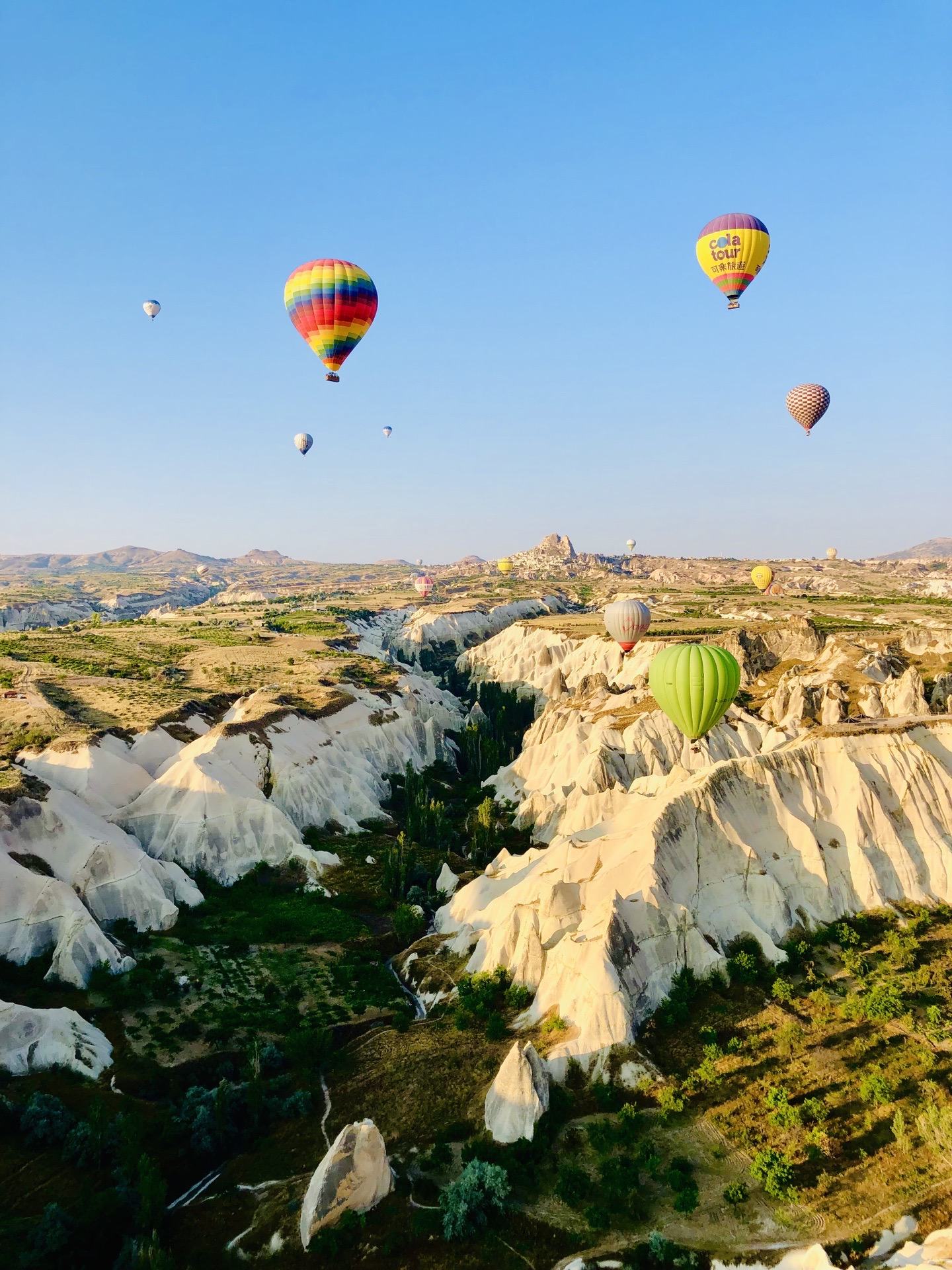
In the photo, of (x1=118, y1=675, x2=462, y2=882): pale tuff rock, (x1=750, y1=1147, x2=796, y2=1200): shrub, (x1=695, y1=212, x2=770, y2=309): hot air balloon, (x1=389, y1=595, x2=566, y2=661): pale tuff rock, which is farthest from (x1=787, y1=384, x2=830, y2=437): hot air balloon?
(x1=389, y1=595, x2=566, y2=661): pale tuff rock

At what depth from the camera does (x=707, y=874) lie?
35438mm

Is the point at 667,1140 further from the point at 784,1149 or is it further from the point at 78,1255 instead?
the point at 78,1255

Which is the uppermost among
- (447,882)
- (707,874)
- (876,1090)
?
(707,874)

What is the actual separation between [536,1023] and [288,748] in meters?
37.5

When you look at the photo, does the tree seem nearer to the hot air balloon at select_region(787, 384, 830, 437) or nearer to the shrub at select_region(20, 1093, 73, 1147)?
the shrub at select_region(20, 1093, 73, 1147)

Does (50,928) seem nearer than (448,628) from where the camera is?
Yes

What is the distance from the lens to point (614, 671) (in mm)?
93062

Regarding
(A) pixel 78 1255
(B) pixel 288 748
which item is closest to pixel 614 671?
(B) pixel 288 748

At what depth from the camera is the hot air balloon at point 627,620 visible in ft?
232

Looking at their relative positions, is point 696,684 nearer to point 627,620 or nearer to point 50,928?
point 627,620

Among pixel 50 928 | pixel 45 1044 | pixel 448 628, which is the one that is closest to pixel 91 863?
pixel 50 928

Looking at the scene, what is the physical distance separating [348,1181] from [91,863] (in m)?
26.5

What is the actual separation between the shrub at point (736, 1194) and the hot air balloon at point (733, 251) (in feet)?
181

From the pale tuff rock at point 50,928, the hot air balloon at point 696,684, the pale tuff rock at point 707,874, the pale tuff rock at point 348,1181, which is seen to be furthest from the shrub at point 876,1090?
the pale tuff rock at point 50,928
